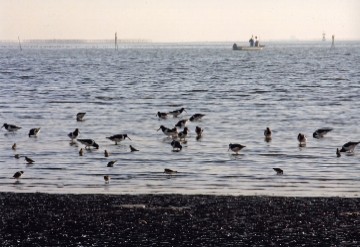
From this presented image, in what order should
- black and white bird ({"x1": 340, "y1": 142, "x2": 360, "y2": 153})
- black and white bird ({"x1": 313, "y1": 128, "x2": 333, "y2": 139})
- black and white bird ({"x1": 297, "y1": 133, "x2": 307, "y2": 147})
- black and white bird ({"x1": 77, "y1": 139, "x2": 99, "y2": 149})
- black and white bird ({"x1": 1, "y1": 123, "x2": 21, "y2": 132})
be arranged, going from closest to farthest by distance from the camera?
black and white bird ({"x1": 340, "y1": 142, "x2": 360, "y2": 153}) < black and white bird ({"x1": 77, "y1": 139, "x2": 99, "y2": 149}) < black and white bird ({"x1": 297, "y1": 133, "x2": 307, "y2": 147}) < black and white bird ({"x1": 313, "y1": 128, "x2": 333, "y2": 139}) < black and white bird ({"x1": 1, "y1": 123, "x2": 21, "y2": 132})

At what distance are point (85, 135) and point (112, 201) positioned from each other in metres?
17.8

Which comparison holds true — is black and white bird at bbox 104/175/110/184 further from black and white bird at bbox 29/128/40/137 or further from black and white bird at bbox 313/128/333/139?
black and white bird at bbox 313/128/333/139

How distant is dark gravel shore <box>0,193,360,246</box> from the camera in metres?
14.0

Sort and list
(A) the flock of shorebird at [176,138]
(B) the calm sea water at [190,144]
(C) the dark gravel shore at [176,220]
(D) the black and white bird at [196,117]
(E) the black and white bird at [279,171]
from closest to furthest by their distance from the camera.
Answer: (C) the dark gravel shore at [176,220], (B) the calm sea water at [190,144], (E) the black and white bird at [279,171], (A) the flock of shorebird at [176,138], (D) the black and white bird at [196,117]

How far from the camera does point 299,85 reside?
250ft

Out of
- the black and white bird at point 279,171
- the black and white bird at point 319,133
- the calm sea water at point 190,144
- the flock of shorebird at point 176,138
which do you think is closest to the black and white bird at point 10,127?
the flock of shorebird at point 176,138

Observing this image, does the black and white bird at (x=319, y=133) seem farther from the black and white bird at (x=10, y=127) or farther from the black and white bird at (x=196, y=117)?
the black and white bird at (x=10, y=127)

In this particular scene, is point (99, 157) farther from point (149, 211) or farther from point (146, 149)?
point (149, 211)

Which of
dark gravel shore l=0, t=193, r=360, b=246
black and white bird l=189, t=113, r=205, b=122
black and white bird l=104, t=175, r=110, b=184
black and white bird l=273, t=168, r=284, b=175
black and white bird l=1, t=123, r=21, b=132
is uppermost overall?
dark gravel shore l=0, t=193, r=360, b=246

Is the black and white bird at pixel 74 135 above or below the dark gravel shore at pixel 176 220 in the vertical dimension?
below

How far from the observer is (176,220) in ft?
50.7

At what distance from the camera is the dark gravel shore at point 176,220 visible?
45.9 ft

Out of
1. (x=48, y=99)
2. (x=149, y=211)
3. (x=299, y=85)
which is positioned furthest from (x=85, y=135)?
(x=299, y=85)

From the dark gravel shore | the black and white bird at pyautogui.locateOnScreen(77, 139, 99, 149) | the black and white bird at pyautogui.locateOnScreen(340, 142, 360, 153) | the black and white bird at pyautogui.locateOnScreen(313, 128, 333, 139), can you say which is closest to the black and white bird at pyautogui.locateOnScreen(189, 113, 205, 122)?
the black and white bird at pyautogui.locateOnScreen(313, 128, 333, 139)
